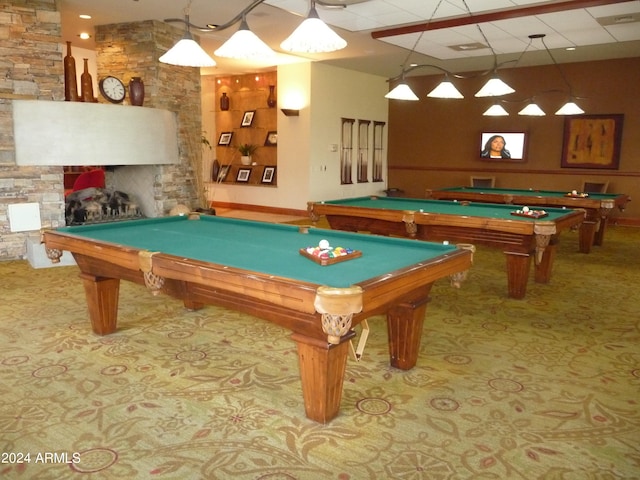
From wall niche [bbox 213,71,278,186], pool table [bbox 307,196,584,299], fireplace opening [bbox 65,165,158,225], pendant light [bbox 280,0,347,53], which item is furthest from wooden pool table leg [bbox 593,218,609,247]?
fireplace opening [bbox 65,165,158,225]

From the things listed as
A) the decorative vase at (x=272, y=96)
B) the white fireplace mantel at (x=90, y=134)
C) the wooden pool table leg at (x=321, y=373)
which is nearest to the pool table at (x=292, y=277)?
the wooden pool table leg at (x=321, y=373)

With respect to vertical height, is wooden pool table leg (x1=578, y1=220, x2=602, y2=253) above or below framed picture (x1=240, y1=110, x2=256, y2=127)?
below

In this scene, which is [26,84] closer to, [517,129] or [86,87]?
[86,87]

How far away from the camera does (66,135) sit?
5.64m

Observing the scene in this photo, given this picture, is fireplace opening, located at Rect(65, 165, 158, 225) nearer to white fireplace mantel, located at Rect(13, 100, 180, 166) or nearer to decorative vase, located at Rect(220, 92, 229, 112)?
white fireplace mantel, located at Rect(13, 100, 180, 166)

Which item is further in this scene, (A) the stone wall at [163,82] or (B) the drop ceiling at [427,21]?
(A) the stone wall at [163,82]

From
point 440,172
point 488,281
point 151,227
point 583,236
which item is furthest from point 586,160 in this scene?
point 151,227

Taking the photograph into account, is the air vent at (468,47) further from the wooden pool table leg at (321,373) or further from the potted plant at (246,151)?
the wooden pool table leg at (321,373)

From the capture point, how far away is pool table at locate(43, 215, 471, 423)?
211 cm

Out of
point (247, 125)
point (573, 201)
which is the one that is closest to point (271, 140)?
point (247, 125)

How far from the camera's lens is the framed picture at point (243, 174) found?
10625mm

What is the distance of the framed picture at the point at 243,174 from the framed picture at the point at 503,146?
4799 mm

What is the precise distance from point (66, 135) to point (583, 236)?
6232 mm

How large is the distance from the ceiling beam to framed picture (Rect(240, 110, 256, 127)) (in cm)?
458
